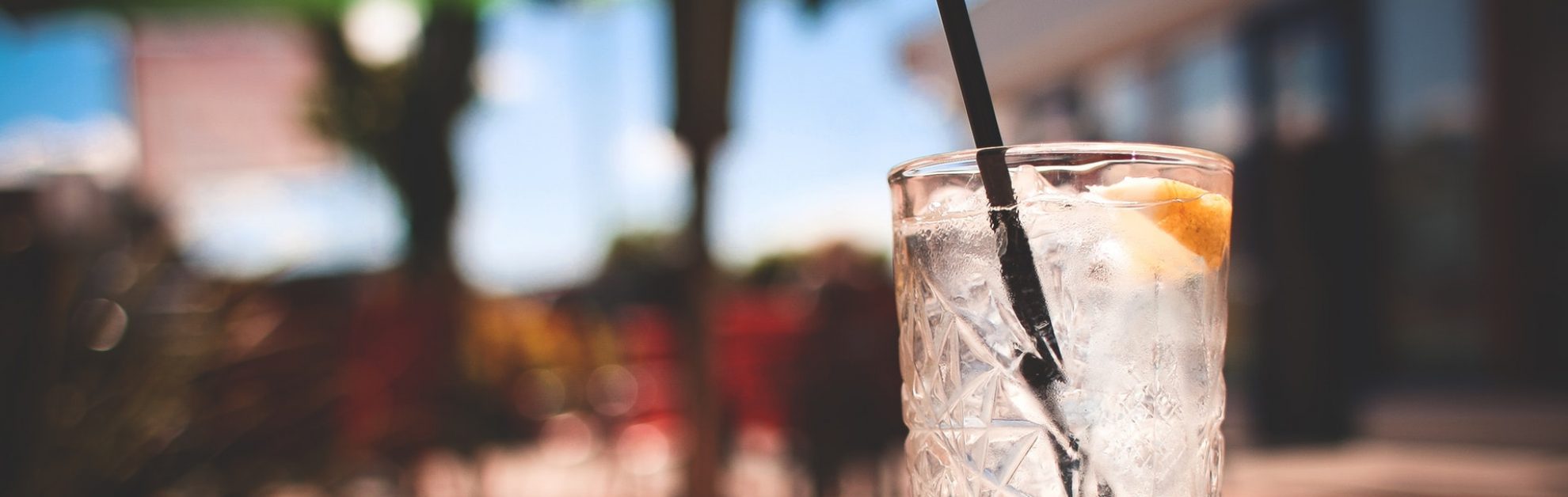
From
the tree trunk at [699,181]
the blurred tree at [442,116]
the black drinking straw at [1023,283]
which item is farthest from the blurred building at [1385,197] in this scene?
the black drinking straw at [1023,283]

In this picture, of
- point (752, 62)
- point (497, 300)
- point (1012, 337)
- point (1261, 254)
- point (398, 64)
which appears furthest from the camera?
point (497, 300)

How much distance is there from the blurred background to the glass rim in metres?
0.09

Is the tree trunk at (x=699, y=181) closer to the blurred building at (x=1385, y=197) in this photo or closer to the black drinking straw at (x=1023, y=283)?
the black drinking straw at (x=1023, y=283)

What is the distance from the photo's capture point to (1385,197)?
20.1 feet

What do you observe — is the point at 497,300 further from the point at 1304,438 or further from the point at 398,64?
the point at 1304,438

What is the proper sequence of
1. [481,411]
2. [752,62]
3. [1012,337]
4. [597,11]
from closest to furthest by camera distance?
[1012,337] → [752,62] → [597,11] → [481,411]

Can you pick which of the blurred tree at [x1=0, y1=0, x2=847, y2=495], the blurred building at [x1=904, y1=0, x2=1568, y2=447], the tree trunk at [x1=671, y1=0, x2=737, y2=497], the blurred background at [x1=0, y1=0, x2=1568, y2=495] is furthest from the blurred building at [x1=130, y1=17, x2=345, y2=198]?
the tree trunk at [x1=671, y1=0, x2=737, y2=497]

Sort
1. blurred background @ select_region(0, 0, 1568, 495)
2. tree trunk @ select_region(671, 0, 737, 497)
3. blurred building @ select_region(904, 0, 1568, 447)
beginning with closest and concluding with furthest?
tree trunk @ select_region(671, 0, 737, 497) → blurred background @ select_region(0, 0, 1568, 495) → blurred building @ select_region(904, 0, 1568, 447)

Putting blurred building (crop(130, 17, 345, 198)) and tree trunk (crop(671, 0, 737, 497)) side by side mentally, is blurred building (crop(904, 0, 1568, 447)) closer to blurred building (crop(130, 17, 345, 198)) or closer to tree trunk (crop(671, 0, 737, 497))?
tree trunk (crop(671, 0, 737, 497))

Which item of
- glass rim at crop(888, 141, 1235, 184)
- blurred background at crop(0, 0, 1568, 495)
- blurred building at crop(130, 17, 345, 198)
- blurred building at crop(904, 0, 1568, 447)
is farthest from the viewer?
blurred building at crop(130, 17, 345, 198)

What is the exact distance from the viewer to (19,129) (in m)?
9.43

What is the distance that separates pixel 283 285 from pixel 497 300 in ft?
9.88

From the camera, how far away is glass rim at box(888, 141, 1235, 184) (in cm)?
54

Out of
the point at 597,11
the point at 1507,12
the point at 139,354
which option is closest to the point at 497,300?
Result: the point at 597,11
